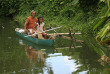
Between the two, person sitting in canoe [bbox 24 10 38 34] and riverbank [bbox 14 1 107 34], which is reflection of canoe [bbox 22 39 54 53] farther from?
riverbank [bbox 14 1 107 34]

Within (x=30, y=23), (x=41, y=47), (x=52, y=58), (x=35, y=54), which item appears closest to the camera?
(x=52, y=58)

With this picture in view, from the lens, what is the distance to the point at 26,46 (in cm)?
1308

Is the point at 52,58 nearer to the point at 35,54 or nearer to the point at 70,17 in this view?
the point at 35,54

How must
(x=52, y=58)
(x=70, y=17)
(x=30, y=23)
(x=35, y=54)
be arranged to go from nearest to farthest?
1. (x=52, y=58)
2. (x=35, y=54)
3. (x=30, y=23)
4. (x=70, y=17)

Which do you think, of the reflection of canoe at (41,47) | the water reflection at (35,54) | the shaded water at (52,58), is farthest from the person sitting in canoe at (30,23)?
the water reflection at (35,54)

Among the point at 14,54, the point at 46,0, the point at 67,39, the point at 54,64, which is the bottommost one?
the point at 54,64

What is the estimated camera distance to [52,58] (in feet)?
34.1

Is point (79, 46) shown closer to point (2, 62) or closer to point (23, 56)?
point (23, 56)

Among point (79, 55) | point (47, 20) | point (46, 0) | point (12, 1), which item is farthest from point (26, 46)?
point (12, 1)

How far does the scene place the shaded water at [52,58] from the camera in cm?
866

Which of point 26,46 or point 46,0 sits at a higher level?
point 46,0

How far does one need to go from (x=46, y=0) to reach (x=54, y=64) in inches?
625

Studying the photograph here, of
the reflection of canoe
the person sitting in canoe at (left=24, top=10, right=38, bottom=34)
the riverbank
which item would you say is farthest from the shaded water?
the riverbank

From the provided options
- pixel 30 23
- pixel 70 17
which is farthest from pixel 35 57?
pixel 70 17
